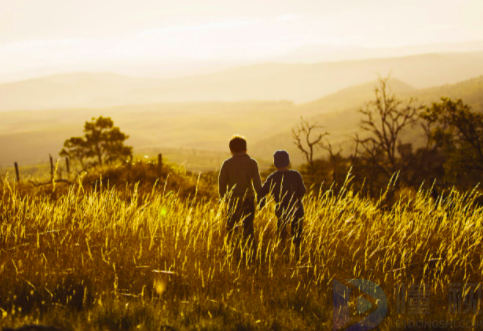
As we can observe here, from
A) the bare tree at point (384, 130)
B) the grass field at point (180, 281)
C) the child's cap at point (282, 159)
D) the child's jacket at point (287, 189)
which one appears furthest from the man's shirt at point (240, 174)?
the bare tree at point (384, 130)

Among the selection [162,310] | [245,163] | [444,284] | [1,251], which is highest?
[245,163]

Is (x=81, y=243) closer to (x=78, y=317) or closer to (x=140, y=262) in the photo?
(x=140, y=262)

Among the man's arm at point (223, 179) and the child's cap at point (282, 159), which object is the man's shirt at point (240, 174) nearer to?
the man's arm at point (223, 179)

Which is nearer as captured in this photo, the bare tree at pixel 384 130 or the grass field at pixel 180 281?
the grass field at pixel 180 281

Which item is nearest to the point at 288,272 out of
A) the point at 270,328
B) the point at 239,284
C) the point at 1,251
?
the point at 239,284

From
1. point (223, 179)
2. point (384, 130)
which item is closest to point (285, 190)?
point (223, 179)

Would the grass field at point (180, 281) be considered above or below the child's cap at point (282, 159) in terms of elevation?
below

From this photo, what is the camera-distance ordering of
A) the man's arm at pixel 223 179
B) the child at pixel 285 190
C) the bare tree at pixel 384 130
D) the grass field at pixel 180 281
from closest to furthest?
the grass field at pixel 180 281 → the child at pixel 285 190 → the man's arm at pixel 223 179 → the bare tree at pixel 384 130

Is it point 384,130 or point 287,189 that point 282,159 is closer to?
point 287,189

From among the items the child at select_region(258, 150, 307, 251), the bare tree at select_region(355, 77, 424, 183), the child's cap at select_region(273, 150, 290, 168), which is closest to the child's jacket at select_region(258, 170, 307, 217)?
the child at select_region(258, 150, 307, 251)

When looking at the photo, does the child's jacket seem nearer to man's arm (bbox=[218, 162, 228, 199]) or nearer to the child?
the child

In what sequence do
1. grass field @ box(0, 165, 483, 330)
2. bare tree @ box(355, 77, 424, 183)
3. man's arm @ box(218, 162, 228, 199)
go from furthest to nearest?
bare tree @ box(355, 77, 424, 183), man's arm @ box(218, 162, 228, 199), grass field @ box(0, 165, 483, 330)

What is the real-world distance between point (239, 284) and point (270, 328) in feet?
2.82

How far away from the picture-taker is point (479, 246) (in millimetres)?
5621
